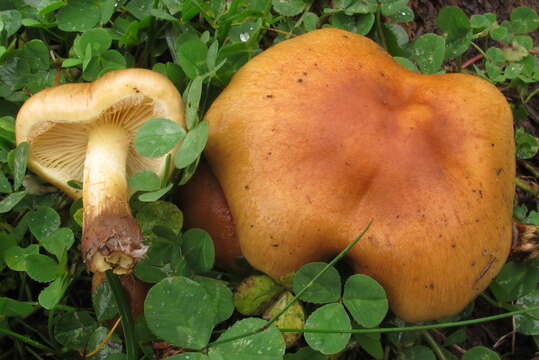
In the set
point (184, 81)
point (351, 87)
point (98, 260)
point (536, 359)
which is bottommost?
point (536, 359)

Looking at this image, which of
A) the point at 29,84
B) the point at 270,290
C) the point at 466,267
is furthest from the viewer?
the point at 29,84

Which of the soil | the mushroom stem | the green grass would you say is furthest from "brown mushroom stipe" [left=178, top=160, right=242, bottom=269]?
the soil

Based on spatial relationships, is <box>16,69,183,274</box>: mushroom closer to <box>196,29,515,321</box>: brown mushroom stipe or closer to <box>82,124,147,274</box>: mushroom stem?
<box>82,124,147,274</box>: mushroom stem

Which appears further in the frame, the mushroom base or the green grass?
the green grass

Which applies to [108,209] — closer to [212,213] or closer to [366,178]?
[212,213]

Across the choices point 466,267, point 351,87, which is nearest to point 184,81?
point 351,87

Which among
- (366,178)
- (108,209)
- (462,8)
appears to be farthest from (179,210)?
(462,8)

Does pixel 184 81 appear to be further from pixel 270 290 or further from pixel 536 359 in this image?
pixel 536 359
